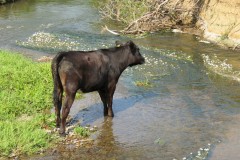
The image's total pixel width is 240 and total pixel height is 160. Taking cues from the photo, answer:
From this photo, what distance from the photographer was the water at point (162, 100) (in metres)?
8.84

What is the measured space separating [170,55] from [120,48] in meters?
6.73

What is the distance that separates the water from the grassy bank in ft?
2.00

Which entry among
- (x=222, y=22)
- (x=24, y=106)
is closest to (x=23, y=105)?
(x=24, y=106)

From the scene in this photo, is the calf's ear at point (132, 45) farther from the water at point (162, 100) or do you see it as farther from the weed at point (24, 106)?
the weed at point (24, 106)

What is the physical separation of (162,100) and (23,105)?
393 centimetres

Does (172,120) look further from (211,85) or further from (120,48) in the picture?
(211,85)

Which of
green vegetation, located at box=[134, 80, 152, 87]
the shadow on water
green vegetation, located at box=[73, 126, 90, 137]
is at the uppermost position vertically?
green vegetation, located at box=[73, 126, 90, 137]

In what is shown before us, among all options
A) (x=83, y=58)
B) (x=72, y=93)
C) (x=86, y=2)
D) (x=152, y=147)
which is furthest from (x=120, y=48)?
(x=86, y=2)

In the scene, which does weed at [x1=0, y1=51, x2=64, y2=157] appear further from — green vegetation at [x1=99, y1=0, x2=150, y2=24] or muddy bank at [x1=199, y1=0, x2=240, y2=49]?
muddy bank at [x1=199, y1=0, x2=240, y2=49]

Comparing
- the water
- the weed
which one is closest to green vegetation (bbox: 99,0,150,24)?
the water

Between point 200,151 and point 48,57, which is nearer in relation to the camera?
point 200,151

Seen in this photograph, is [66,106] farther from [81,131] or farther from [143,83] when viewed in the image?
[143,83]

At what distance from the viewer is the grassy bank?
333 inches

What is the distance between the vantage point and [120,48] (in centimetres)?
1067
